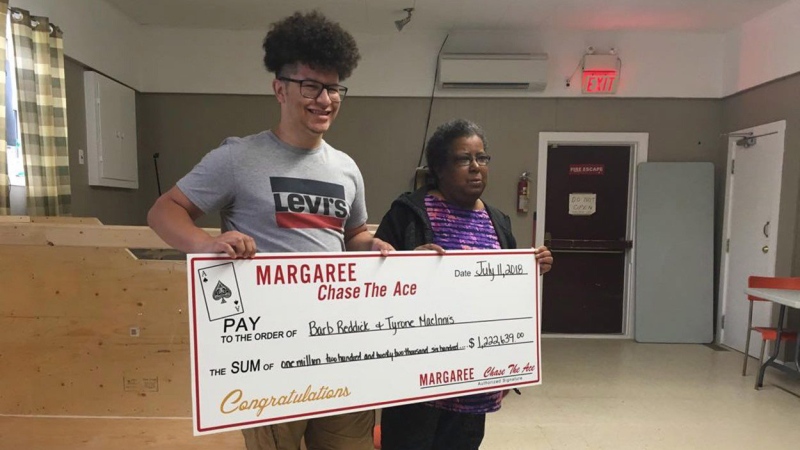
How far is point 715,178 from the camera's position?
419 cm

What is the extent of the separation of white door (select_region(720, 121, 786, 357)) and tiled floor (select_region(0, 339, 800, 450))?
0.48 meters

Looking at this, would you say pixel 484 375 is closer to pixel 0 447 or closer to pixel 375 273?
pixel 375 273

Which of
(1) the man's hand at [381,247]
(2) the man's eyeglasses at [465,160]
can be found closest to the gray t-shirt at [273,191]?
(1) the man's hand at [381,247]

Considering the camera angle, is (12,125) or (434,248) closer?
(434,248)

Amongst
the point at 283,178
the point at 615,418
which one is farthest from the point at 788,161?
the point at 283,178

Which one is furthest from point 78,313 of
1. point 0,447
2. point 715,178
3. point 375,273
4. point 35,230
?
point 715,178

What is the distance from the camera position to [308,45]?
0.98 metres

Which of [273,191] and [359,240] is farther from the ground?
[273,191]

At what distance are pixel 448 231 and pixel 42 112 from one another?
2.75 metres

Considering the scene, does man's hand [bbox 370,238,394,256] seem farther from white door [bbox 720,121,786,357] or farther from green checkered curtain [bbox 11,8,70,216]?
white door [bbox 720,121,786,357]

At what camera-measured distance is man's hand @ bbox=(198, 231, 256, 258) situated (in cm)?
94

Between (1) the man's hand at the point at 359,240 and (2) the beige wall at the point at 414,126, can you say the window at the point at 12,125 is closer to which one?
(2) the beige wall at the point at 414,126

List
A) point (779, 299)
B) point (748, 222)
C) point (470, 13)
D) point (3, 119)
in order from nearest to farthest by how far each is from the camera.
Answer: point (3, 119) → point (779, 299) → point (470, 13) → point (748, 222)

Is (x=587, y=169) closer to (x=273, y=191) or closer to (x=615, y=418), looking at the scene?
(x=615, y=418)
